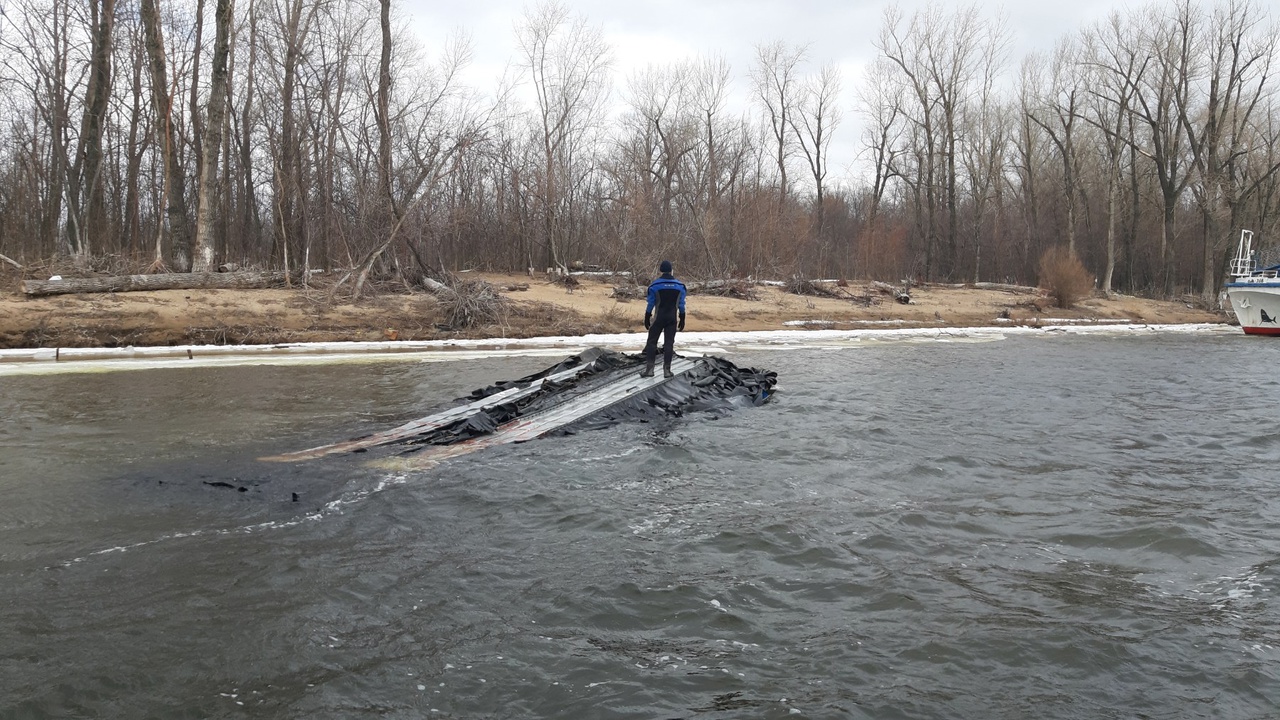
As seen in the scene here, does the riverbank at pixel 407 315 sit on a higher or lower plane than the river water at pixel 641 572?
higher

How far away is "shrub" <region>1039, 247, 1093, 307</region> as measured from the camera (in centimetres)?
3338

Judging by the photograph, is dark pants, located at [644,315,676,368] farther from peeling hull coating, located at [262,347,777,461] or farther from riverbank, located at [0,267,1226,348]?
riverbank, located at [0,267,1226,348]

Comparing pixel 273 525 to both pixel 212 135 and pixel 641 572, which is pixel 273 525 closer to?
pixel 641 572

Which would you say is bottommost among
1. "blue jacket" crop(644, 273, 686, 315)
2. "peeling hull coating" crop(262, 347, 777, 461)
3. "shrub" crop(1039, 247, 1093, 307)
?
"peeling hull coating" crop(262, 347, 777, 461)

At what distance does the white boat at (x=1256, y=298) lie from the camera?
2759 centimetres

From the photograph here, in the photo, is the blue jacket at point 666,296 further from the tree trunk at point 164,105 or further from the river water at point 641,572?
the tree trunk at point 164,105

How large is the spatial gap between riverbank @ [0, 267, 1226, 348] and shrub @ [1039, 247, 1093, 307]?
2.52ft

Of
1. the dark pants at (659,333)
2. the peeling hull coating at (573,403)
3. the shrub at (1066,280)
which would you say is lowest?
the peeling hull coating at (573,403)

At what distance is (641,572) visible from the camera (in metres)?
5.20

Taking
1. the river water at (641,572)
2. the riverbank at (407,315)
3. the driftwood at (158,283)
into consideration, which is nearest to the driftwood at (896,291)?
the riverbank at (407,315)

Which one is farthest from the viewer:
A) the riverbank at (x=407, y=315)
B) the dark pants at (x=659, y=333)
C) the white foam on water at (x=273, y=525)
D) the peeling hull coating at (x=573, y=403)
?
the riverbank at (x=407, y=315)

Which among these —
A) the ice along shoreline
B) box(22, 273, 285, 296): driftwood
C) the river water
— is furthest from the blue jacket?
box(22, 273, 285, 296): driftwood

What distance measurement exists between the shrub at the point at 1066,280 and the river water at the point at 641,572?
25855 millimetres

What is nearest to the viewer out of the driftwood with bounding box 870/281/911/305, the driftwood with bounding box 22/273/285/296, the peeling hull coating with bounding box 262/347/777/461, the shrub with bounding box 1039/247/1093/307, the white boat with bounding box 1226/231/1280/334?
the peeling hull coating with bounding box 262/347/777/461
